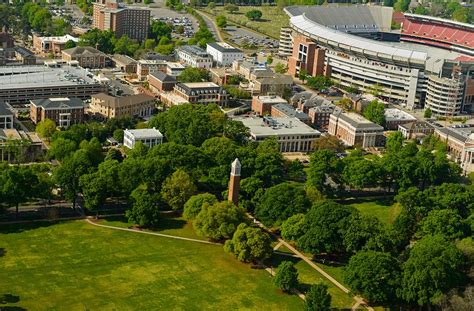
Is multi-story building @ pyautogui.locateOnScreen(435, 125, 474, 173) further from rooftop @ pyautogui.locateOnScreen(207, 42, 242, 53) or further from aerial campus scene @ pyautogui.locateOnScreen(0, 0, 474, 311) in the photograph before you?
rooftop @ pyautogui.locateOnScreen(207, 42, 242, 53)

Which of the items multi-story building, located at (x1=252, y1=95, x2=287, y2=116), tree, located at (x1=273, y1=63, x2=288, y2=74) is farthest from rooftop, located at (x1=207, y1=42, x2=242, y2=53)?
multi-story building, located at (x1=252, y1=95, x2=287, y2=116)

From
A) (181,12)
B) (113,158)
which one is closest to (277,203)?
(113,158)

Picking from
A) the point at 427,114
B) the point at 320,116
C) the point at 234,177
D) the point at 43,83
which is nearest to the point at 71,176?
the point at 234,177

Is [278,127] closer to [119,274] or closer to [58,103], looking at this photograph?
[58,103]

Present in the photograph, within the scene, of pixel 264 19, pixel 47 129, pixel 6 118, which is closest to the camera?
pixel 6 118

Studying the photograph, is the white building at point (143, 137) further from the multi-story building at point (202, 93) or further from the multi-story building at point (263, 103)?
the multi-story building at point (263, 103)

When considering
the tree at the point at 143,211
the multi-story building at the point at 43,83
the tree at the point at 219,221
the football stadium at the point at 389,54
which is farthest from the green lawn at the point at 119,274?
the football stadium at the point at 389,54

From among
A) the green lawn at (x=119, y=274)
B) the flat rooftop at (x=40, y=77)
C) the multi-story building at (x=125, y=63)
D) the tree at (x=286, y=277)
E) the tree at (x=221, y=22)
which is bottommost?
the green lawn at (x=119, y=274)
